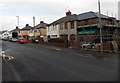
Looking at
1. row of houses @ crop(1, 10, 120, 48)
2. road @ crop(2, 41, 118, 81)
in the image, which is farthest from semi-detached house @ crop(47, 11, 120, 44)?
road @ crop(2, 41, 118, 81)

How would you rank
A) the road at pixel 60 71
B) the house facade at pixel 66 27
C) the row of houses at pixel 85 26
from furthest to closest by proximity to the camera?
the house facade at pixel 66 27
the row of houses at pixel 85 26
the road at pixel 60 71

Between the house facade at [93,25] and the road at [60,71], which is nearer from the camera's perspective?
the road at [60,71]

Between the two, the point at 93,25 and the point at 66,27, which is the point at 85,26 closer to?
the point at 93,25

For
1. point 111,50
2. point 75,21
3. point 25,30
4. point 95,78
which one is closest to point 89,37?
point 111,50

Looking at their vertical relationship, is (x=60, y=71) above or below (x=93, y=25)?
below

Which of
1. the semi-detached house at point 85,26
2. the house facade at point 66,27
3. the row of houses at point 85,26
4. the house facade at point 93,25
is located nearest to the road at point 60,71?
the row of houses at point 85,26

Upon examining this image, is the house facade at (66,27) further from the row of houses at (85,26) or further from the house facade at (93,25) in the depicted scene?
the house facade at (93,25)

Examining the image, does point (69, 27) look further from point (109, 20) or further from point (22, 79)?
point (22, 79)

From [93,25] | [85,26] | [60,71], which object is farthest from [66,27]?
[60,71]

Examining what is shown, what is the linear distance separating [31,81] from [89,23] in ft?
85.4

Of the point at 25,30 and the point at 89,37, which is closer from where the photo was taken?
the point at 89,37

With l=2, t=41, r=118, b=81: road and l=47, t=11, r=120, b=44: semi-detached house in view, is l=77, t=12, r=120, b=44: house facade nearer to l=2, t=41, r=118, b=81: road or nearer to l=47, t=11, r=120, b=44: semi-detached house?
l=47, t=11, r=120, b=44: semi-detached house

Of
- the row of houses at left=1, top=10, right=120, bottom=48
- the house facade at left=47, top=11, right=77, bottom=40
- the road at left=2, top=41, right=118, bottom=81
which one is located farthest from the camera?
the house facade at left=47, top=11, right=77, bottom=40

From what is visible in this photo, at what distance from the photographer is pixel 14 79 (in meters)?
6.39
